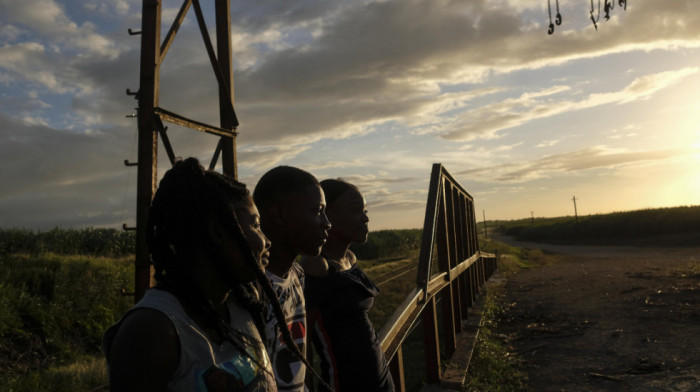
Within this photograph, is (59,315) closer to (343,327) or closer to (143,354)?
(343,327)

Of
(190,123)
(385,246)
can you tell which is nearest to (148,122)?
(190,123)

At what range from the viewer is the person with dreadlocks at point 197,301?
1103 mm

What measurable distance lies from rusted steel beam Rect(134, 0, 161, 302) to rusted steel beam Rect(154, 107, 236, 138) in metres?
0.10

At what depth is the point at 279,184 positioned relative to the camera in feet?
6.87

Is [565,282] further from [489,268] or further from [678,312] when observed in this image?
[678,312]

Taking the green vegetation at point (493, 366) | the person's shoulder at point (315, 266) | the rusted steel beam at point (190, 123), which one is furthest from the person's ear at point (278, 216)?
the green vegetation at point (493, 366)

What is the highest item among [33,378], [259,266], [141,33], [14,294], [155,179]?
[141,33]

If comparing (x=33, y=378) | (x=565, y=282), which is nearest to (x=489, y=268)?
(x=565, y=282)

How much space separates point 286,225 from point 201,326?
2.77 ft

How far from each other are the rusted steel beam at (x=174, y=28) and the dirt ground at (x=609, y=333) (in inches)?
199

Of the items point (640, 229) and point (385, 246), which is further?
point (640, 229)

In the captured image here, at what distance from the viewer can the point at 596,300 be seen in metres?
11.0

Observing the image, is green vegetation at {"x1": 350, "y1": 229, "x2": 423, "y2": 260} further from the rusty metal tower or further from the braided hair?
the braided hair

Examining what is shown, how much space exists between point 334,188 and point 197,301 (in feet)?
5.25
